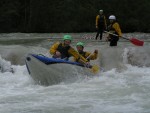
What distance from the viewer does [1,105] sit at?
8.12m

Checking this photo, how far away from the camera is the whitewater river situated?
7961 mm

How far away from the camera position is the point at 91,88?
9750 millimetres
